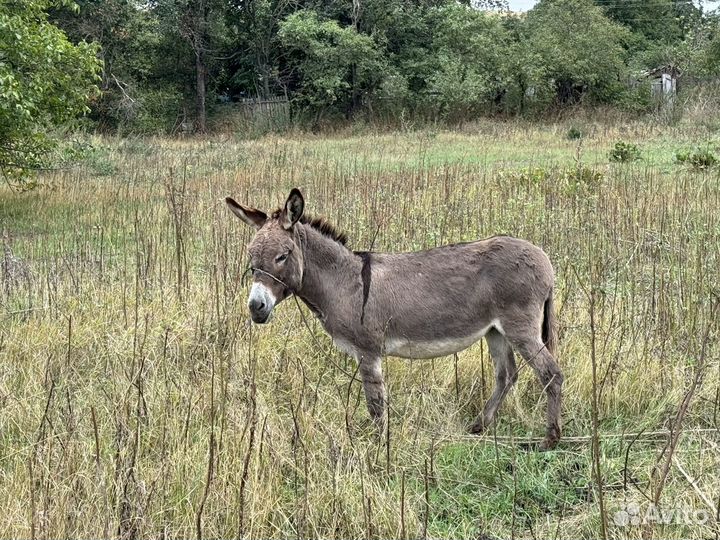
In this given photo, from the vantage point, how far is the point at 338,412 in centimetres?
365

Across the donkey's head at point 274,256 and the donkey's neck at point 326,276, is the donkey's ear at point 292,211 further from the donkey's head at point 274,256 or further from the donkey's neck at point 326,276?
the donkey's neck at point 326,276

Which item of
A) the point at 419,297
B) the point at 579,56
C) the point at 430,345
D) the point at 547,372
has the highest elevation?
the point at 579,56

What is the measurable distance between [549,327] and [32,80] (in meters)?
8.22

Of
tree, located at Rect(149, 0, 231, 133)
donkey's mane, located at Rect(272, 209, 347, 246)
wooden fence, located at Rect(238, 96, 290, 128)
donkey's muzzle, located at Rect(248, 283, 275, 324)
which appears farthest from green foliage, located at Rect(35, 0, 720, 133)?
donkey's muzzle, located at Rect(248, 283, 275, 324)

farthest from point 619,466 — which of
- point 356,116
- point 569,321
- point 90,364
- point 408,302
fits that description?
point 356,116

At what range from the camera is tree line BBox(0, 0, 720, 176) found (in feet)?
88.3

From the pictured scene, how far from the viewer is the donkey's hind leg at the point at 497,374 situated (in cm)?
377

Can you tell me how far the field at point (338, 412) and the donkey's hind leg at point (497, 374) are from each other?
4.6 inches

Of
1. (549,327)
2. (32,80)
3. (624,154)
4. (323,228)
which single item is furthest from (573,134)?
(323,228)

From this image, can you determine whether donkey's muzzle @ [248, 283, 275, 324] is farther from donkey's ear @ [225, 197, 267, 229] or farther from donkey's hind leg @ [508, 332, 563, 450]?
donkey's hind leg @ [508, 332, 563, 450]

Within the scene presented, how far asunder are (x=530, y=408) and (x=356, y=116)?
25.6 metres

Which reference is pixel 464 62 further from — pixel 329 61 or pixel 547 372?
pixel 547 372

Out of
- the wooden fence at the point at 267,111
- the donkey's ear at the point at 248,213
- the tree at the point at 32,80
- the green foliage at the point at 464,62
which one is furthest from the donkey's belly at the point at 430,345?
the green foliage at the point at 464,62

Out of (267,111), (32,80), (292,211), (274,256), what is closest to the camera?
(274,256)
